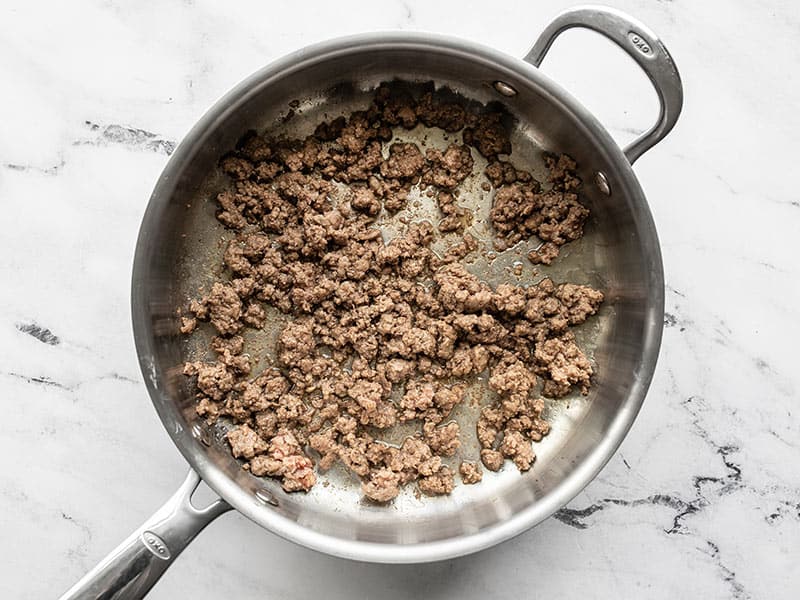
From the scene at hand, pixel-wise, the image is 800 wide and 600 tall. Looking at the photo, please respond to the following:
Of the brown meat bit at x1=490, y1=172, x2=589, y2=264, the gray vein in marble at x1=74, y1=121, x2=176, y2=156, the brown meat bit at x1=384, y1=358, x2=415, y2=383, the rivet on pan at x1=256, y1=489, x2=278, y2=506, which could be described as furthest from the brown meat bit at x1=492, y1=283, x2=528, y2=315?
the gray vein in marble at x1=74, y1=121, x2=176, y2=156

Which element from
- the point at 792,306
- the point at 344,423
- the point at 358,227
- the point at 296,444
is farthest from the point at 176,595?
the point at 792,306

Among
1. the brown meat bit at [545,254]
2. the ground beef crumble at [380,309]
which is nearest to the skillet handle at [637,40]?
the ground beef crumble at [380,309]

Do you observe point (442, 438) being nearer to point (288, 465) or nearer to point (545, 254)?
point (288, 465)

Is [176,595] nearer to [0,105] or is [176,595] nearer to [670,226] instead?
[0,105]

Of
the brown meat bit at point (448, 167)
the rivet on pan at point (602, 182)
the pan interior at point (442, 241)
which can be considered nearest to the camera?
the pan interior at point (442, 241)

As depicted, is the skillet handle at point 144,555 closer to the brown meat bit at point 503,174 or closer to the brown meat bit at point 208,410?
the brown meat bit at point 208,410

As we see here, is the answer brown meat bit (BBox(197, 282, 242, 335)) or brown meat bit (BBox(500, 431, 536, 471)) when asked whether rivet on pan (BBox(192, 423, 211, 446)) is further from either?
brown meat bit (BBox(500, 431, 536, 471))
